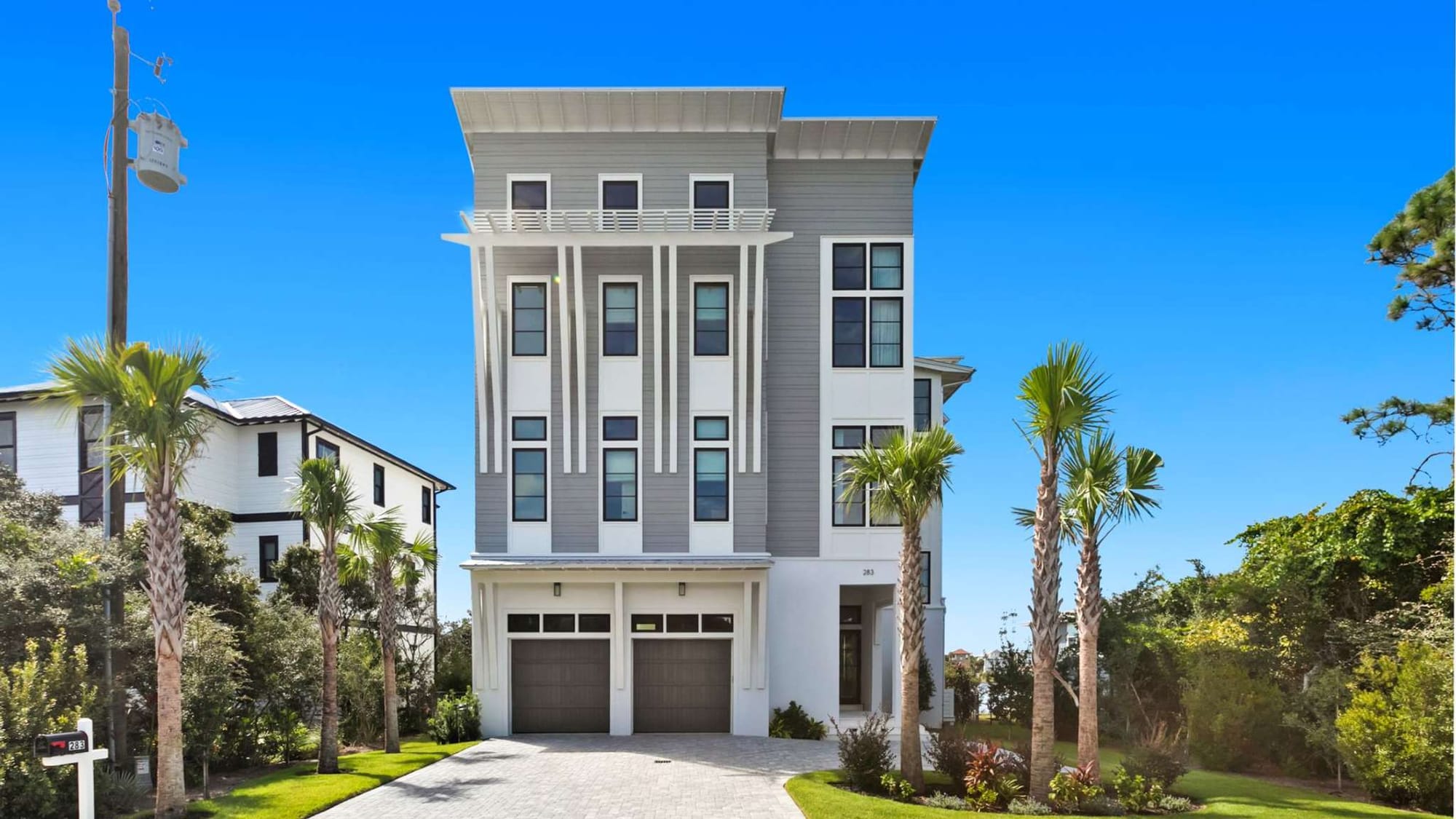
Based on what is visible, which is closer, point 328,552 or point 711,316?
point 328,552

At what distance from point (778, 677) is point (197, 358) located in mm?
14381

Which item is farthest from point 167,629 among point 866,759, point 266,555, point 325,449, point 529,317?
point 325,449

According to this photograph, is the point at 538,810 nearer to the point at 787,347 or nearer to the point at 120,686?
the point at 120,686

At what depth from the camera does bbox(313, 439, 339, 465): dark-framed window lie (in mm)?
28188

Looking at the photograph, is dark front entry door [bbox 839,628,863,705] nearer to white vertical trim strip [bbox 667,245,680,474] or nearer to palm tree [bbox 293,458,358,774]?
white vertical trim strip [bbox 667,245,680,474]

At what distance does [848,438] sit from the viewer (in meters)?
23.5

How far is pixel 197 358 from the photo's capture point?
13.5 metres

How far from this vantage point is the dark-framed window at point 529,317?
23.2 m

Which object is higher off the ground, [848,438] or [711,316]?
[711,316]

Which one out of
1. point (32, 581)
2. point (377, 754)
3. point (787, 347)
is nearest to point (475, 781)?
point (377, 754)

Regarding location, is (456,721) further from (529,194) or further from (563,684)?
(529,194)

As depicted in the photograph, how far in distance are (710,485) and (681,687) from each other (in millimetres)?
4691

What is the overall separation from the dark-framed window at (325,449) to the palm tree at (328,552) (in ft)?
35.8

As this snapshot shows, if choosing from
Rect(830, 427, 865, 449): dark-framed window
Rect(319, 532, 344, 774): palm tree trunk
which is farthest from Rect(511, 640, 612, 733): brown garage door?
Rect(830, 427, 865, 449): dark-framed window
